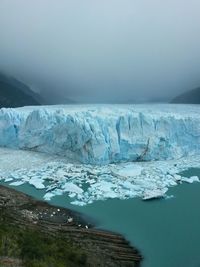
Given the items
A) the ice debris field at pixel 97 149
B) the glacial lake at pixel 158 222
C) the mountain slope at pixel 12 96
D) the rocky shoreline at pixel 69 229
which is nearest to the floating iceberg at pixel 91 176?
the ice debris field at pixel 97 149

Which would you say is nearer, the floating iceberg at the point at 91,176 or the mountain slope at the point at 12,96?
the floating iceberg at the point at 91,176

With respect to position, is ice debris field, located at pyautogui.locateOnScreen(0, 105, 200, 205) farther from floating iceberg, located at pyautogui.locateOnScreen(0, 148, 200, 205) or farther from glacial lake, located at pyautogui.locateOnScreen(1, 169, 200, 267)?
glacial lake, located at pyautogui.locateOnScreen(1, 169, 200, 267)

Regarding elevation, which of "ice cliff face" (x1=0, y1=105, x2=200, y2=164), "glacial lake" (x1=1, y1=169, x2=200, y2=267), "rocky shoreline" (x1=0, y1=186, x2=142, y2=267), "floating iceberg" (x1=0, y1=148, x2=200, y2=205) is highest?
"ice cliff face" (x1=0, y1=105, x2=200, y2=164)

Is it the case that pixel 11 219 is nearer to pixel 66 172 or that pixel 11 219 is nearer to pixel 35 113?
pixel 66 172

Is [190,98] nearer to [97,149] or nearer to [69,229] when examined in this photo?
[97,149]

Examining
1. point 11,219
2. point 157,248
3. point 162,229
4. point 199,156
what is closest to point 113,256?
point 157,248

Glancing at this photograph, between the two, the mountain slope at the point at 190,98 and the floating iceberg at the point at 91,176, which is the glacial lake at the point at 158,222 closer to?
the floating iceberg at the point at 91,176

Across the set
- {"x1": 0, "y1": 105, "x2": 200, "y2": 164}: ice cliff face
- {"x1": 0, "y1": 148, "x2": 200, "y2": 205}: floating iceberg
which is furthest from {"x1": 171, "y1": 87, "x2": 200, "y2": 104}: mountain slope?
{"x1": 0, "y1": 148, "x2": 200, "y2": 205}: floating iceberg
